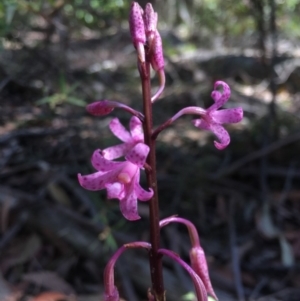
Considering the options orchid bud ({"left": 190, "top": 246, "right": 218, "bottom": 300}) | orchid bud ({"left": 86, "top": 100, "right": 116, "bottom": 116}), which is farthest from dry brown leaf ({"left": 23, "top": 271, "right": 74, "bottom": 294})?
orchid bud ({"left": 86, "top": 100, "right": 116, "bottom": 116})

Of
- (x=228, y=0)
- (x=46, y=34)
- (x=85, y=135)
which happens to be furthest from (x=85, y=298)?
(x=228, y=0)

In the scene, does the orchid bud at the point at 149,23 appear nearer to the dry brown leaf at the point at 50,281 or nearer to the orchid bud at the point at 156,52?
the orchid bud at the point at 156,52

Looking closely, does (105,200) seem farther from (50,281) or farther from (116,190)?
(116,190)

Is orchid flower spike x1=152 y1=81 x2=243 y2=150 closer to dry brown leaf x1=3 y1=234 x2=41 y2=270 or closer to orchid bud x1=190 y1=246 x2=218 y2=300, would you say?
orchid bud x1=190 y1=246 x2=218 y2=300

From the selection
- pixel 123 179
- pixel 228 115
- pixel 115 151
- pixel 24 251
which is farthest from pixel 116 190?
pixel 24 251

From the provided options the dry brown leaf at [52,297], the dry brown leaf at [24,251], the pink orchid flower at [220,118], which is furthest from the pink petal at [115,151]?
the dry brown leaf at [24,251]
